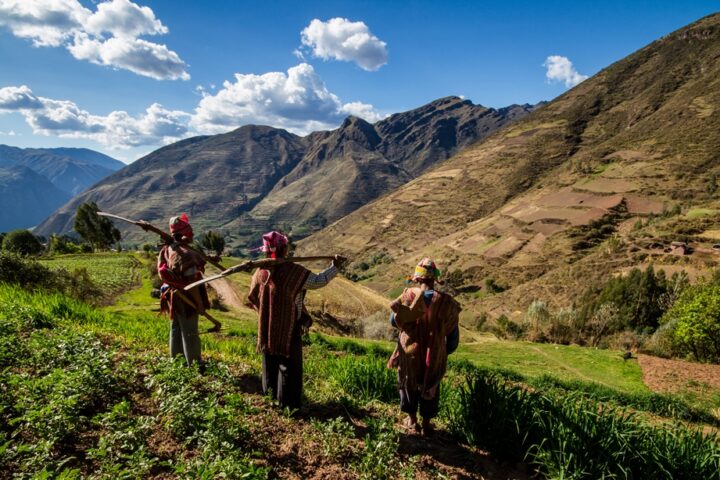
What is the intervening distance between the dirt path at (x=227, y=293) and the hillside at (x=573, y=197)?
3196 centimetres

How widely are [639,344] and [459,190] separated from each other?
103849 millimetres

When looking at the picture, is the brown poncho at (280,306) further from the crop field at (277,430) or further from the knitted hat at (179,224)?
the knitted hat at (179,224)

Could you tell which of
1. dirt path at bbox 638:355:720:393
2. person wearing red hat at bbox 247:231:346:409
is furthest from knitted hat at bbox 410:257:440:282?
dirt path at bbox 638:355:720:393

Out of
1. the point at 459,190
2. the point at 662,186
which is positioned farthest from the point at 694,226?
the point at 459,190

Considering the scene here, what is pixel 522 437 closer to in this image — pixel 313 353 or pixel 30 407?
pixel 30 407

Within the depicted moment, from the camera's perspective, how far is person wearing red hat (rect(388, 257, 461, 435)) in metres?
4.51

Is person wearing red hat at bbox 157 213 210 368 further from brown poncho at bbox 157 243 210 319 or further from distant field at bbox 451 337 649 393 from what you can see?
distant field at bbox 451 337 649 393

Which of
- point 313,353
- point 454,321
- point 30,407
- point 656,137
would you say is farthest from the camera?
point 656,137

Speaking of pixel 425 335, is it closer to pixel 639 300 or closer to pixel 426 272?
pixel 426 272

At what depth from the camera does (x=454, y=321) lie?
4.69 metres

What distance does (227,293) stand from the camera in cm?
3100

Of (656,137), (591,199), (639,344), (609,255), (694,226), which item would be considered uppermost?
(656,137)

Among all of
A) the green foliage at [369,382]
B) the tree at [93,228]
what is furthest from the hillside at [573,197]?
the tree at [93,228]

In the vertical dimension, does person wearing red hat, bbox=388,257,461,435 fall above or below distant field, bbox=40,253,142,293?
above
